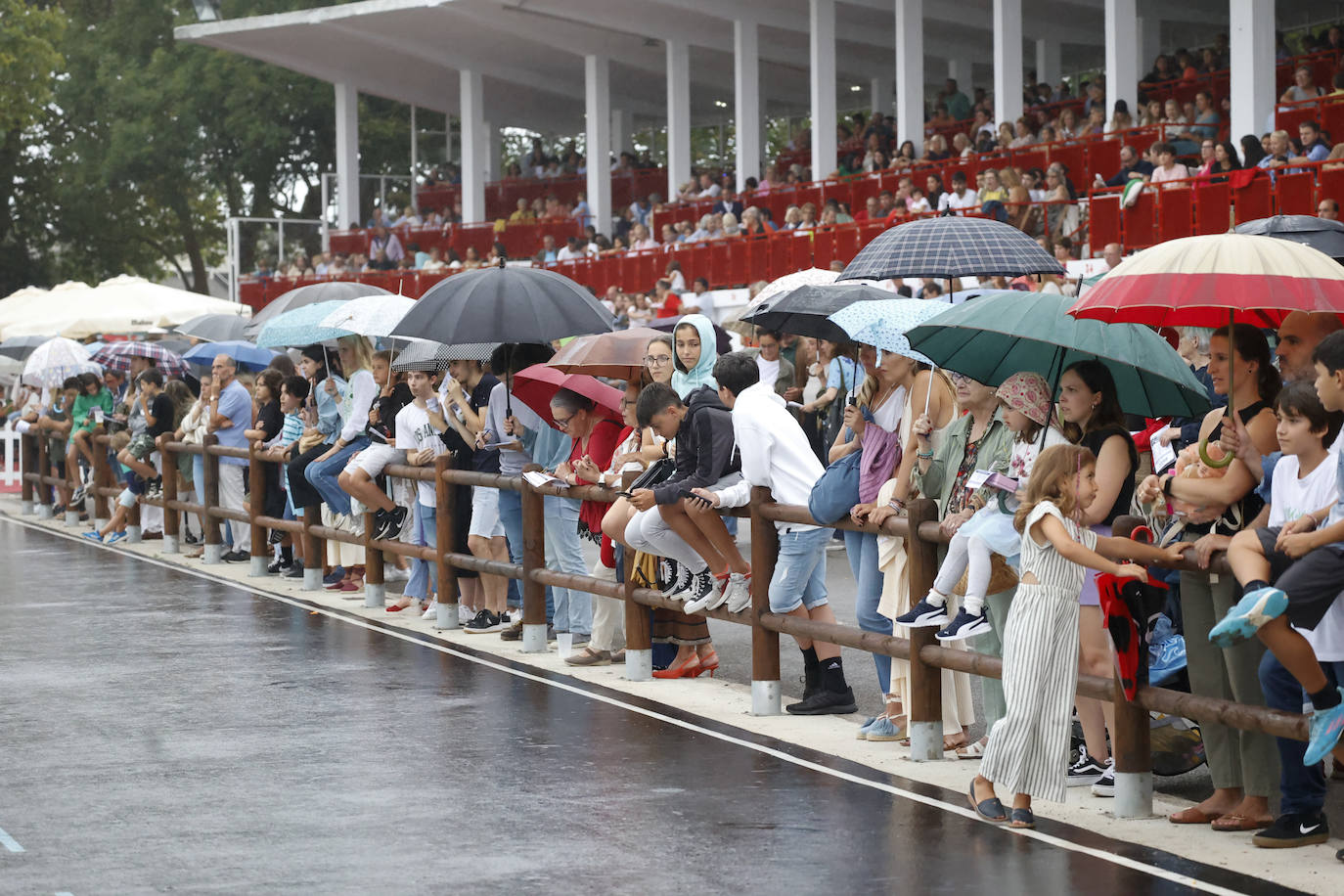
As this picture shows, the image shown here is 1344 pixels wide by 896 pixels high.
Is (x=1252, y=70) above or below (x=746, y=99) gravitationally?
below

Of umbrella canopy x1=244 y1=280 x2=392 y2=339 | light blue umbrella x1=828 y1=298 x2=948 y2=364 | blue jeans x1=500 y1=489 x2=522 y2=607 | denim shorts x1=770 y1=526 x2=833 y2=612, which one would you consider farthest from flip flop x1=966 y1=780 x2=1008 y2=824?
umbrella canopy x1=244 y1=280 x2=392 y2=339

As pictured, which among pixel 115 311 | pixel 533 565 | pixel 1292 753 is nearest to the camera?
pixel 1292 753

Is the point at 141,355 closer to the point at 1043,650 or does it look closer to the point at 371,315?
the point at 371,315

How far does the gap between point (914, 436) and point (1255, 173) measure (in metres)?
11.9

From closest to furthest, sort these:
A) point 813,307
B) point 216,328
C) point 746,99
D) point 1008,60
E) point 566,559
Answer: point 813,307 < point 566,559 < point 216,328 < point 1008,60 < point 746,99

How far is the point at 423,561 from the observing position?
1469cm

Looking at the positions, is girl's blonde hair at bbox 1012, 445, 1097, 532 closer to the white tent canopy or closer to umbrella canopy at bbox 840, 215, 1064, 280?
umbrella canopy at bbox 840, 215, 1064, 280

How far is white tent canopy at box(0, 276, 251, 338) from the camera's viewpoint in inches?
1121

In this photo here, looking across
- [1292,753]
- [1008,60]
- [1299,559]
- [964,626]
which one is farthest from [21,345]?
[1299,559]

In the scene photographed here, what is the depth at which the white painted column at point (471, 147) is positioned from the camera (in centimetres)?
4374

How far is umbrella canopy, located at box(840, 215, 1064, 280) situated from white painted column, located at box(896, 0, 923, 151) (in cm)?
1980

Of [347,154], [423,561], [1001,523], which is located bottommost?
[423,561]

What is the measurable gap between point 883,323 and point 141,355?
598 inches

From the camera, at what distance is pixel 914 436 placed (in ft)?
29.7
